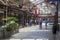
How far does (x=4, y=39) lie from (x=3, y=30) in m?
2.59

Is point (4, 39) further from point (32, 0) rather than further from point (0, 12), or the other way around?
point (32, 0)

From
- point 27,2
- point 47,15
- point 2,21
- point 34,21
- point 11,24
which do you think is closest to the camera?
point 11,24

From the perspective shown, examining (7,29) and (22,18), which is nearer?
(7,29)

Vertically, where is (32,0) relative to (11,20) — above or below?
above

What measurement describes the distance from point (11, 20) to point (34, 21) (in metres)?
33.4

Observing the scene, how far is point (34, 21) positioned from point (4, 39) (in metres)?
39.2

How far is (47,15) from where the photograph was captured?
203 feet

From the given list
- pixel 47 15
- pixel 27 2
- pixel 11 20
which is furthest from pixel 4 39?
pixel 47 15

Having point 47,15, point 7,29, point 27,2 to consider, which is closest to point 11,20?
point 7,29

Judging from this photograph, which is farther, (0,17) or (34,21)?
(34,21)

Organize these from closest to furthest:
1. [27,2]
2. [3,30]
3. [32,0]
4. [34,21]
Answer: [3,30] → [27,2] → [32,0] → [34,21]

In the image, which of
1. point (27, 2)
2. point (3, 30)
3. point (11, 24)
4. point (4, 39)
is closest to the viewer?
point (4, 39)

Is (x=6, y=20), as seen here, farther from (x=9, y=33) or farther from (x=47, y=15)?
(x=47, y=15)

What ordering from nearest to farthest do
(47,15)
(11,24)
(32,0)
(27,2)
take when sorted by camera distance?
(11,24), (27,2), (32,0), (47,15)
